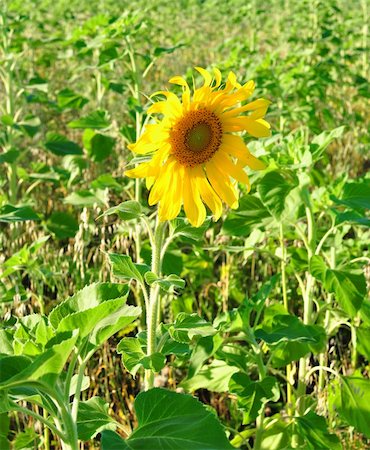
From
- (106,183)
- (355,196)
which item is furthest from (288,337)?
(106,183)

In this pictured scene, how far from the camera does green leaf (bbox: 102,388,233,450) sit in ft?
3.84

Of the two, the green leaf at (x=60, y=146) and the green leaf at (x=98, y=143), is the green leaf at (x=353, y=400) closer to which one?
the green leaf at (x=98, y=143)

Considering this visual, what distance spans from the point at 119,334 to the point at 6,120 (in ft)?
4.00

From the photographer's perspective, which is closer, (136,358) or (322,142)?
(136,358)

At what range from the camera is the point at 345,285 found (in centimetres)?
204

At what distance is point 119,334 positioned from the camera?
293 centimetres

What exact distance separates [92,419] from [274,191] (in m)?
0.93

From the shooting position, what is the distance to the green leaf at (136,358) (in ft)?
5.31

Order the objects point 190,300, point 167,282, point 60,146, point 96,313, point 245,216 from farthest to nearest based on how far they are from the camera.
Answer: point 60,146
point 190,300
point 245,216
point 167,282
point 96,313

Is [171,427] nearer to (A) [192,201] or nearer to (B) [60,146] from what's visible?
(A) [192,201]

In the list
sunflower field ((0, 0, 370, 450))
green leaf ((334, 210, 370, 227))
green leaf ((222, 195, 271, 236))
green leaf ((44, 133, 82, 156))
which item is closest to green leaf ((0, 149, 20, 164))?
sunflower field ((0, 0, 370, 450))

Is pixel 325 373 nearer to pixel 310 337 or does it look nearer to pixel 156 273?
pixel 310 337

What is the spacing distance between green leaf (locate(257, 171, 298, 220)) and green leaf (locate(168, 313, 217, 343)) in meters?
0.63

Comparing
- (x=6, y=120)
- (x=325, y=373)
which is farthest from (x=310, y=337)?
(x=6, y=120)
